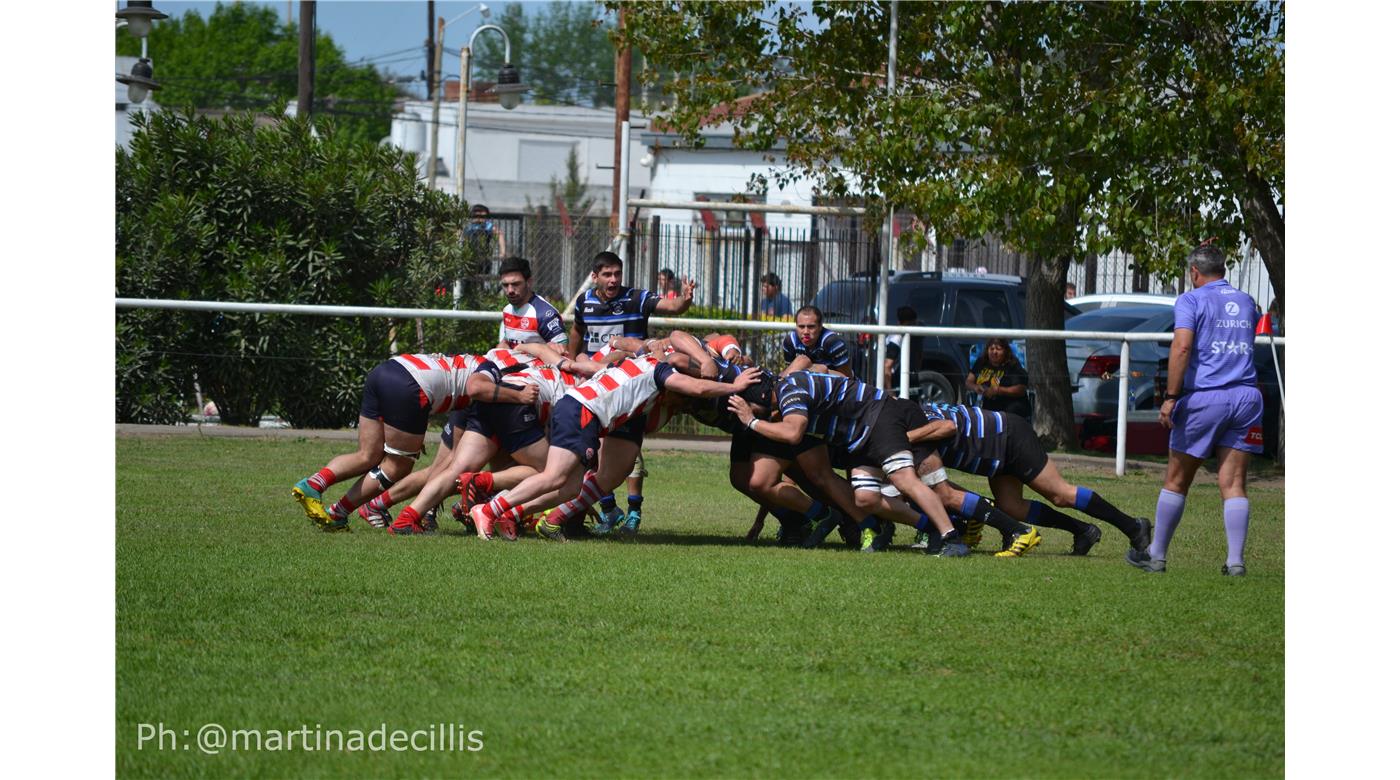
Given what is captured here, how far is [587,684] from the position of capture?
6.07m

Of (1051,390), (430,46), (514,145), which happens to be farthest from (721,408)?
(514,145)

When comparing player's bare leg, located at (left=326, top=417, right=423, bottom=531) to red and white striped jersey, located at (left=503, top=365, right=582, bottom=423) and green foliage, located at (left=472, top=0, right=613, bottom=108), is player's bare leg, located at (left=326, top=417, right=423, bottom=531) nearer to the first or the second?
red and white striped jersey, located at (left=503, top=365, right=582, bottom=423)

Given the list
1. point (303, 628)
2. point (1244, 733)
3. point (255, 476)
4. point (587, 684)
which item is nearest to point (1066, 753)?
point (1244, 733)

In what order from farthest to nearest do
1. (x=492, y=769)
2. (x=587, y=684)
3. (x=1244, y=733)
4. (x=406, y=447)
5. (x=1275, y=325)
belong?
(x=1275, y=325) → (x=406, y=447) → (x=587, y=684) → (x=1244, y=733) → (x=492, y=769)

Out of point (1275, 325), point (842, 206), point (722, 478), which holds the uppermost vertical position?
point (842, 206)

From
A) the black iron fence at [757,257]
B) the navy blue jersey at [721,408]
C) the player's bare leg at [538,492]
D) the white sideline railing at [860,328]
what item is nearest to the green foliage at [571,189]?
the black iron fence at [757,257]

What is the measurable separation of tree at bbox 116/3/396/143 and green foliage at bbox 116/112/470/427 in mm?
68631

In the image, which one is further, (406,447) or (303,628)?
(406,447)

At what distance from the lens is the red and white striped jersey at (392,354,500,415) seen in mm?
10469

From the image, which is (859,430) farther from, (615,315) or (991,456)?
(615,315)

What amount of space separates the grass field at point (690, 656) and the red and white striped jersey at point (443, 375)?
3.15ft

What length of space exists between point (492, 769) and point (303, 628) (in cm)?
224

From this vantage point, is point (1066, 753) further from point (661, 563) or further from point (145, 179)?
point (145, 179)

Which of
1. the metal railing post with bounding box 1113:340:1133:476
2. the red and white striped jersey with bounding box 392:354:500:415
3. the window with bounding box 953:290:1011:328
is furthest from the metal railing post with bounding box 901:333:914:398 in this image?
the red and white striped jersey with bounding box 392:354:500:415
